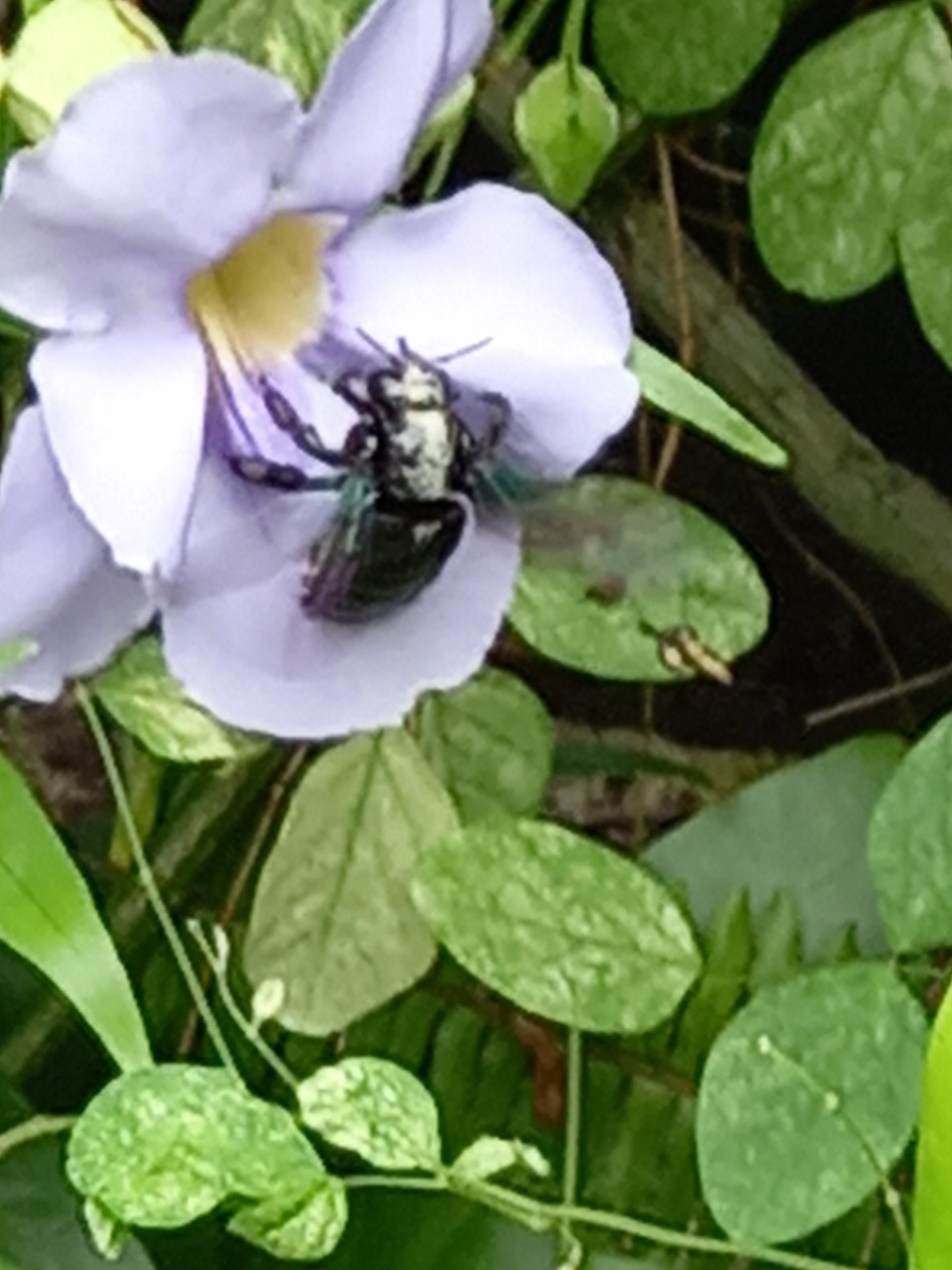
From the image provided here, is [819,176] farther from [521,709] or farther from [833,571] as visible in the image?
[833,571]

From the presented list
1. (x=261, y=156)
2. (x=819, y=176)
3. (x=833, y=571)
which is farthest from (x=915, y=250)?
(x=833, y=571)

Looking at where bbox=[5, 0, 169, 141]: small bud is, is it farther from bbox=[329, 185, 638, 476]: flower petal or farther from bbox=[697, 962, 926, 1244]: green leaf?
bbox=[697, 962, 926, 1244]: green leaf

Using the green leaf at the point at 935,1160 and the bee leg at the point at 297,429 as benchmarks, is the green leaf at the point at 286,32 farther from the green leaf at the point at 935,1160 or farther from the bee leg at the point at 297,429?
the green leaf at the point at 935,1160

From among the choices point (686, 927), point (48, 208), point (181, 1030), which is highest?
point (48, 208)

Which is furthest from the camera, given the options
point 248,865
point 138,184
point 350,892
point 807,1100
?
point 248,865

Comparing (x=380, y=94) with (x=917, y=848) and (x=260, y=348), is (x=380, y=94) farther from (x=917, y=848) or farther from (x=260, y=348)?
(x=917, y=848)

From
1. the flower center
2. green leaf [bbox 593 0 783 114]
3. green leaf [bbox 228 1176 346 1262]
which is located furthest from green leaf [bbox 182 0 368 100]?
green leaf [bbox 228 1176 346 1262]

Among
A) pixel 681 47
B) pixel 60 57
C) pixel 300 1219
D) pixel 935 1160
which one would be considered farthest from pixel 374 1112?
pixel 681 47
